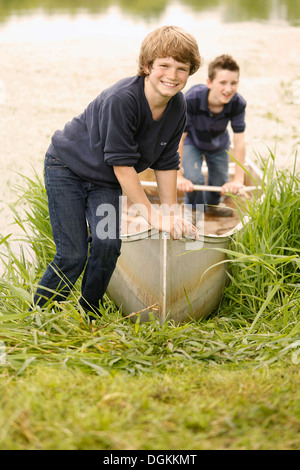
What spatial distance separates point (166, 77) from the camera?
7.70ft

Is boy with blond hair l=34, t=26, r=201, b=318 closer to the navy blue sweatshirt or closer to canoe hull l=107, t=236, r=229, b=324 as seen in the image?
the navy blue sweatshirt

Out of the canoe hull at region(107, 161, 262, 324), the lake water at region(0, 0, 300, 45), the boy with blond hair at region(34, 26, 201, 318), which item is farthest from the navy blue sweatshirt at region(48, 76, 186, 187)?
the lake water at region(0, 0, 300, 45)

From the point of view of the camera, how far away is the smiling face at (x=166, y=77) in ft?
7.71

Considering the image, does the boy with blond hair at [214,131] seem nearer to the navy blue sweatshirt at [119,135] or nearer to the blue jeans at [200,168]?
the blue jeans at [200,168]

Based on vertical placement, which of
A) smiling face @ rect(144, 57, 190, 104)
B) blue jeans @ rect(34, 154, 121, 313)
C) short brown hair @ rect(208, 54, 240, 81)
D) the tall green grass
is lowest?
the tall green grass

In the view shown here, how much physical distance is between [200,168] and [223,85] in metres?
0.63

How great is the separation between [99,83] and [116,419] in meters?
7.81

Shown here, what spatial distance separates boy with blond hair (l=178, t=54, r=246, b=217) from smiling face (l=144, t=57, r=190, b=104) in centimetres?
150

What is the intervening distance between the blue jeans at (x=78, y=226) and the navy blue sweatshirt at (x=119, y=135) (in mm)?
55

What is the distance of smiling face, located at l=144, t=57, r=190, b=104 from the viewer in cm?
235

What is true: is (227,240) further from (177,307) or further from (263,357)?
(263,357)

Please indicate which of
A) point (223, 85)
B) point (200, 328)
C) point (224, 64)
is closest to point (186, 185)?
point (223, 85)

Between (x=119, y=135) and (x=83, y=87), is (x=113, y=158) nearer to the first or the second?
(x=119, y=135)
